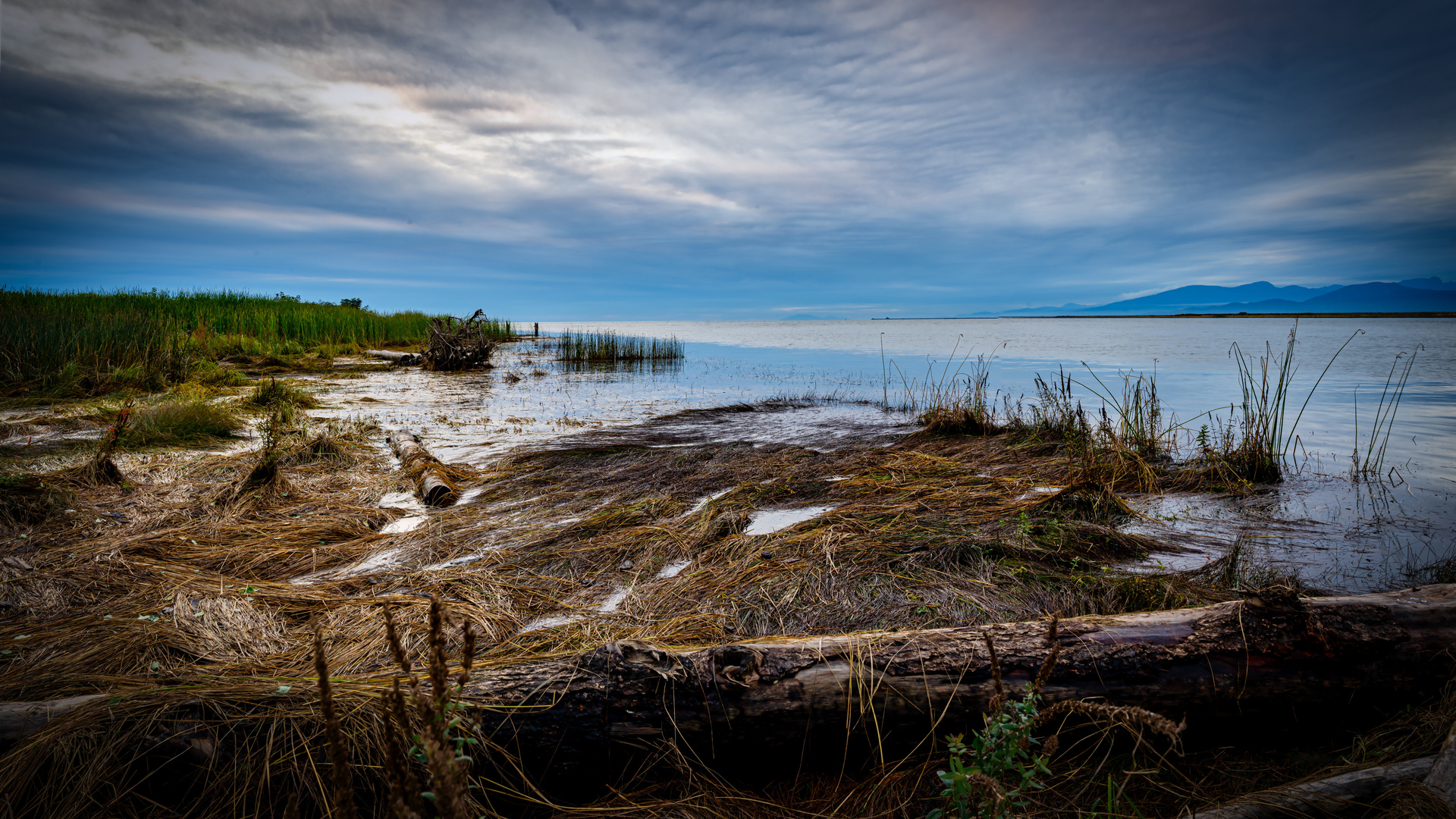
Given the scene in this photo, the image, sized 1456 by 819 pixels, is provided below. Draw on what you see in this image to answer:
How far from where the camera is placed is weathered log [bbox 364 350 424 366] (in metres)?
20.3

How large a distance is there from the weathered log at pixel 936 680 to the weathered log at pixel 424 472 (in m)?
3.74

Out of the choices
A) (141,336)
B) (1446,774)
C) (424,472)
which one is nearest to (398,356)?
(141,336)

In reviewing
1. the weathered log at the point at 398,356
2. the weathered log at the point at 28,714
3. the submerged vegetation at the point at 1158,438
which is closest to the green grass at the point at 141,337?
the weathered log at the point at 398,356

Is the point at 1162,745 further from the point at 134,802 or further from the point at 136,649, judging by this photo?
the point at 136,649

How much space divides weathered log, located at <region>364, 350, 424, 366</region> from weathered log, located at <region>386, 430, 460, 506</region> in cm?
1438

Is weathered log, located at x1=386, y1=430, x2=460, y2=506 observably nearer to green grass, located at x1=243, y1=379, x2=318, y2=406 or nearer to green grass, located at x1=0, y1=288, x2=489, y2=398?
green grass, located at x1=243, y1=379, x2=318, y2=406

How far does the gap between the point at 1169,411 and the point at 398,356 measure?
22.1 m

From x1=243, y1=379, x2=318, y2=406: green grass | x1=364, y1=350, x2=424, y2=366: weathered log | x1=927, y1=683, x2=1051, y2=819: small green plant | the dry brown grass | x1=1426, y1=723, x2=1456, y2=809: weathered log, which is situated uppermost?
x1=364, y1=350, x2=424, y2=366: weathered log

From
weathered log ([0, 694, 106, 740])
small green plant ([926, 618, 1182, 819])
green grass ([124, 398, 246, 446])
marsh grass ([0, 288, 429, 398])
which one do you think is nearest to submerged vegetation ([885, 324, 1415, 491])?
small green plant ([926, 618, 1182, 819])

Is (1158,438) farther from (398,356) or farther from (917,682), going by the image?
(398,356)

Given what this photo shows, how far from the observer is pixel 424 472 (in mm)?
5855

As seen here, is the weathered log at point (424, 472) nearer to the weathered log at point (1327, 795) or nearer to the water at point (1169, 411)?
the water at point (1169, 411)

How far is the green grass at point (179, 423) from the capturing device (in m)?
6.72

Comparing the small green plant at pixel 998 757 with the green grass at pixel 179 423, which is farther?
the green grass at pixel 179 423
